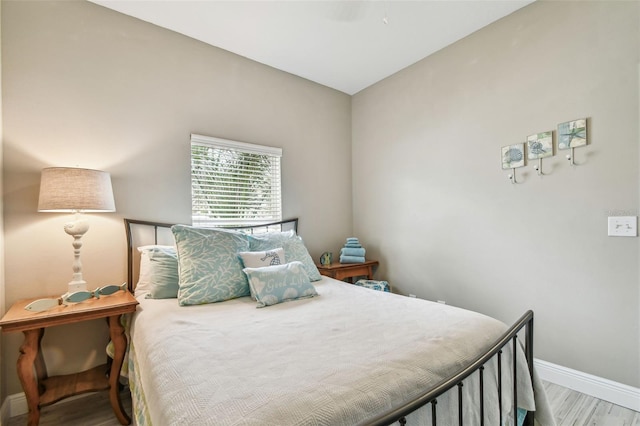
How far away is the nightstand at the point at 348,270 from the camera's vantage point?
9.89 feet

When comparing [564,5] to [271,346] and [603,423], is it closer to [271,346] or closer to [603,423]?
[603,423]

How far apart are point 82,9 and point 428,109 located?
2920 mm

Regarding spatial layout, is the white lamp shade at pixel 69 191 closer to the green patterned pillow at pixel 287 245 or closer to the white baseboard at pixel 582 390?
the green patterned pillow at pixel 287 245

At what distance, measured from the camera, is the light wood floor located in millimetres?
1733

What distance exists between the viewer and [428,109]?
2932mm

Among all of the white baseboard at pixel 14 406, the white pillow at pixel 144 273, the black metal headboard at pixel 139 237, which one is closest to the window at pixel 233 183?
the black metal headboard at pixel 139 237

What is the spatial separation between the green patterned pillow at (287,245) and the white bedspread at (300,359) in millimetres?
604

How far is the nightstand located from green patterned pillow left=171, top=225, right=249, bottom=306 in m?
1.16

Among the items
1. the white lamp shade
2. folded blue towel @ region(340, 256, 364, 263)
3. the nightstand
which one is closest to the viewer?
the white lamp shade

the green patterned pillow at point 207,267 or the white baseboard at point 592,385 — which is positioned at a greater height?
the green patterned pillow at point 207,267

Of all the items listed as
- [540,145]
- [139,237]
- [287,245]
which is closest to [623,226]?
[540,145]

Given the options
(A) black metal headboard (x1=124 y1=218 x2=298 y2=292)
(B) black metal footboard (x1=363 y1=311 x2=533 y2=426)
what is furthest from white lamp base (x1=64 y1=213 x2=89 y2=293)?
(B) black metal footboard (x1=363 y1=311 x2=533 y2=426)

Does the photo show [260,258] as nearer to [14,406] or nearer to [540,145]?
[14,406]

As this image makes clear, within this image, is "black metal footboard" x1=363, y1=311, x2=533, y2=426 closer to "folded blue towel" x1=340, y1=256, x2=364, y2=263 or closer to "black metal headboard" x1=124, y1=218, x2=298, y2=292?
"folded blue towel" x1=340, y1=256, x2=364, y2=263
